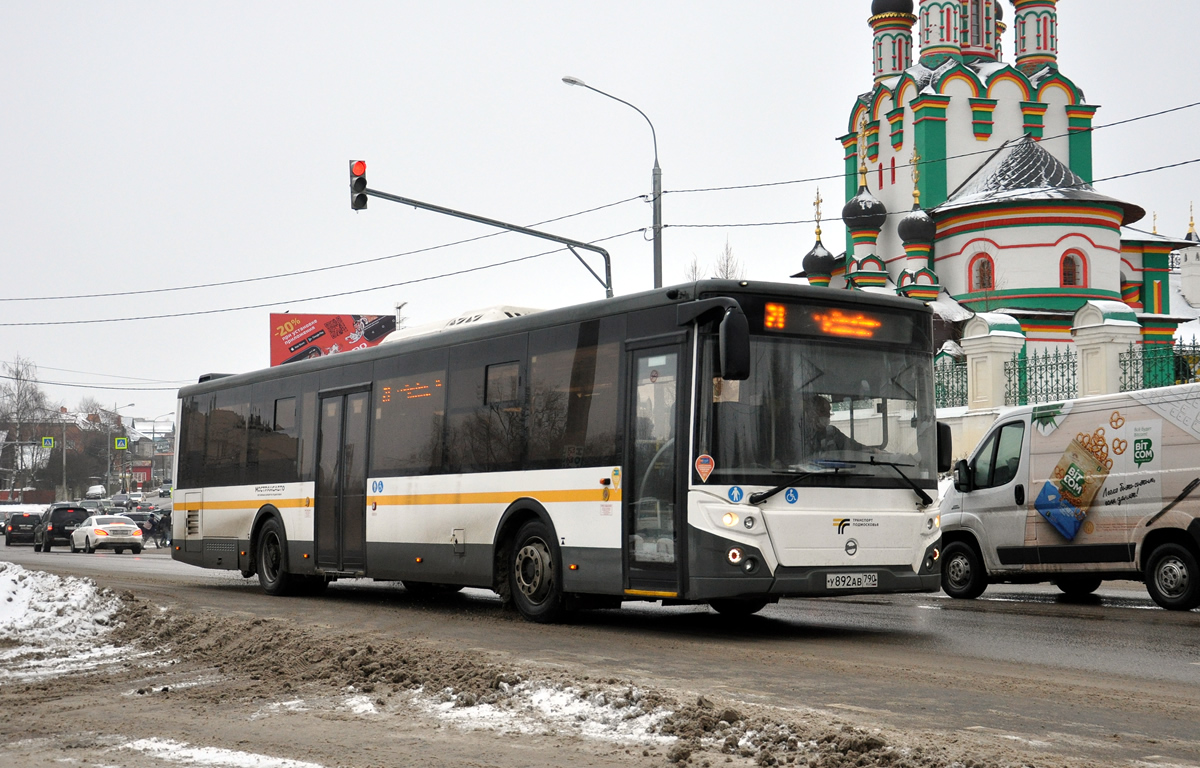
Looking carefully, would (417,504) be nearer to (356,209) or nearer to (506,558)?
(506,558)

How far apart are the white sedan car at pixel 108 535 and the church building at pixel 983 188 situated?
29519mm

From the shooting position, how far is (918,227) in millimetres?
55781

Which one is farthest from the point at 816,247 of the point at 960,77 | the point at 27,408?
the point at 27,408

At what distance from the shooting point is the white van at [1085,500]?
45.9 ft

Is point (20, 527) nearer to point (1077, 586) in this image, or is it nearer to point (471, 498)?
point (471, 498)

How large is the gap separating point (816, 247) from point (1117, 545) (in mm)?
49255

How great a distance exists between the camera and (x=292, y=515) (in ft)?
58.2

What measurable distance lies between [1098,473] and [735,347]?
20.8ft

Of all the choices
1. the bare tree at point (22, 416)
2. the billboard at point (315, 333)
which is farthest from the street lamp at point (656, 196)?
the bare tree at point (22, 416)

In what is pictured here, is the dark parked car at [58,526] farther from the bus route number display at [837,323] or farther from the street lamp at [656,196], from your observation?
the bus route number display at [837,323]

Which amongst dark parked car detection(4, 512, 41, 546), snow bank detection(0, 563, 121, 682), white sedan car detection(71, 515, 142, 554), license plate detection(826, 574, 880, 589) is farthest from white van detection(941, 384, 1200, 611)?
dark parked car detection(4, 512, 41, 546)

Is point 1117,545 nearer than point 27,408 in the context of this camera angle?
Yes

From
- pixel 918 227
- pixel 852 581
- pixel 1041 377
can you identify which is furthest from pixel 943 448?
pixel 918 227

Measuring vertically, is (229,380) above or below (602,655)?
above
